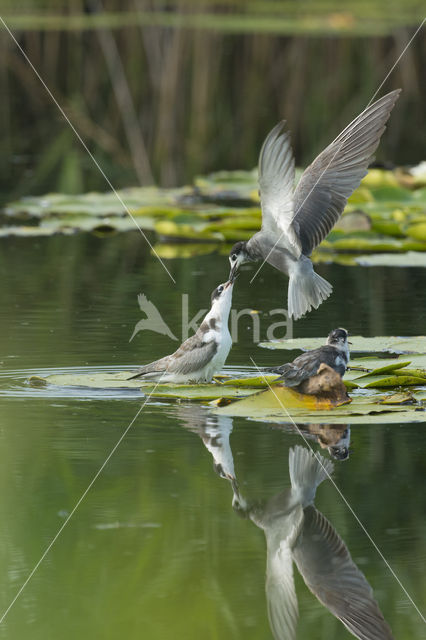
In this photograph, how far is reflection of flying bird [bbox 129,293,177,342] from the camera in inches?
281

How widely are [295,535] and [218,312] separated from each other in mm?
2190

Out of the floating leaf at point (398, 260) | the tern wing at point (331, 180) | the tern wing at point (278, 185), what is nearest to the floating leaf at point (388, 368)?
the tern wing at point (278, 185)

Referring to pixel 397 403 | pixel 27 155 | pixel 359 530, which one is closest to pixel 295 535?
pixel 359 530

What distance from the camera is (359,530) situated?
3.88m

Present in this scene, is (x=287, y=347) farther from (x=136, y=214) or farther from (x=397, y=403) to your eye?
(x=136, y=214)

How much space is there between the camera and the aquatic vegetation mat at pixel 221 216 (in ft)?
32.6

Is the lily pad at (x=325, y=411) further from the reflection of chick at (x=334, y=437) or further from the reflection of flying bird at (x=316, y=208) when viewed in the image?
the reflection of flying bird at (x=316, y=208)

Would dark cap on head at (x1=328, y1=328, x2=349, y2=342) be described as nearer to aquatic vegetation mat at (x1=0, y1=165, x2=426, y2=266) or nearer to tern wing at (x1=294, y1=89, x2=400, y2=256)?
tern wing at (x1=294, y1=89, x2=400, y2=256)

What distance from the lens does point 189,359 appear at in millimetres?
5730

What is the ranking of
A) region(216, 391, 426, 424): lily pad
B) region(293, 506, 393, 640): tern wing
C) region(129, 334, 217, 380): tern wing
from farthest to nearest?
region(129, 334, 217, 380): tern wing, region(216, 391, 426, 424): lily pad, region(293, 506, 393, 640): tern wing

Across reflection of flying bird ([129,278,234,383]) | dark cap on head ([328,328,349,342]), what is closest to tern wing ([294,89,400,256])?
reflection of flying bird ([129,278,234,383])

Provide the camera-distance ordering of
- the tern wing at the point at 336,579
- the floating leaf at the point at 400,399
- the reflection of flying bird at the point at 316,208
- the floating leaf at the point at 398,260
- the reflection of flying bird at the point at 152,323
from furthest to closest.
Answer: the floating leaf at the point at 398,260 < the reflection of flying bird at the point at 152,323 < the reflection of flying bird at the point at 316,208 < the floating leaf at the point at 400,399 < the tern wing at the point at 336,579

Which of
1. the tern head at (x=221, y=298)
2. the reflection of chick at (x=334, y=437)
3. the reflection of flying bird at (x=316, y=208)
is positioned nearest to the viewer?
the reflection of chick at (x=334, y=437)

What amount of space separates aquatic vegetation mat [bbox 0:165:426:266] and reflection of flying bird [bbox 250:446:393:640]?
5.05 meters
